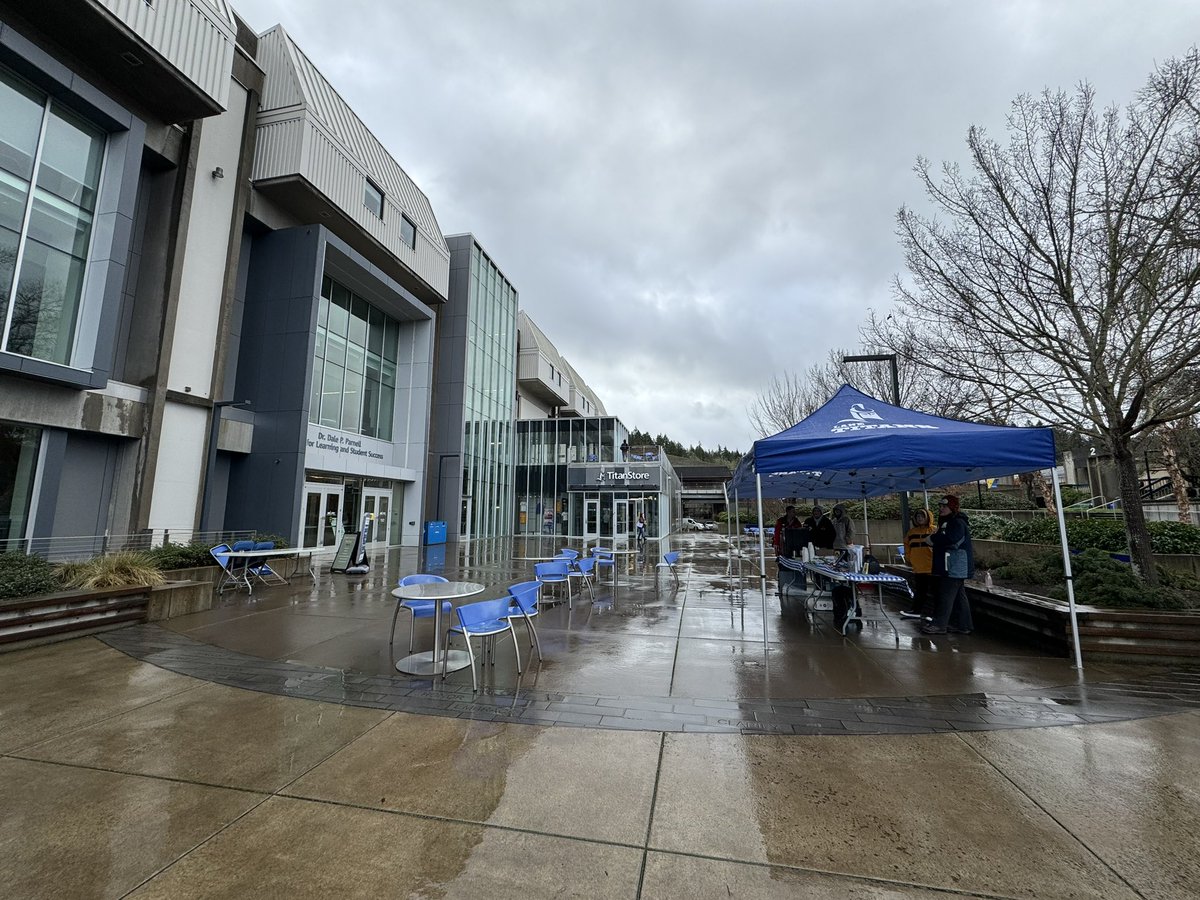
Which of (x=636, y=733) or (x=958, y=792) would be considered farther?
(x=636, y=733)

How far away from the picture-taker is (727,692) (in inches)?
191

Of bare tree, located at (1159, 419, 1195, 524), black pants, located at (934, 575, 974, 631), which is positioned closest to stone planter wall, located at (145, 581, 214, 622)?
black pants, located at (934, 575, 974, 631)

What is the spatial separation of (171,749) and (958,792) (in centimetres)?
507

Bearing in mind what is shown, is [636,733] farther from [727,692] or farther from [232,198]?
[232,198]

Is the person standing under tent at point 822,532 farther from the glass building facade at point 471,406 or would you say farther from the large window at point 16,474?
the glass building facade at point 471,406

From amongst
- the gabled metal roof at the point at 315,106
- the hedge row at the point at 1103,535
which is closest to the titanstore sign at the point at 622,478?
the hedge row at the point at 1103,535

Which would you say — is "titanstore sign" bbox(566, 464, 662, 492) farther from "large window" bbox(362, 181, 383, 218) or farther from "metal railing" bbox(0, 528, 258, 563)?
"metal railing" bbox(0, 528, 258, 563)

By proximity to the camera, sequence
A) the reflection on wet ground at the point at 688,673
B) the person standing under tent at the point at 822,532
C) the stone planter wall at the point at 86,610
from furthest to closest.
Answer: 1. the person standing under tent at the point at 822,532
2. the stone planter wall at the point at 86,610
3. the reflection on wet ground at the point at 688,673

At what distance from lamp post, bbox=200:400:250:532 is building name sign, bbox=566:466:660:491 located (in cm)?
1804

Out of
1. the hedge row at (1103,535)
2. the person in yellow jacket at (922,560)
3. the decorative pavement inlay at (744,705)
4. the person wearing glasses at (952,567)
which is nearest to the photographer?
the decorative pavement inlay at (744,705)

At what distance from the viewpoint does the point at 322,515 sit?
62.6 ft

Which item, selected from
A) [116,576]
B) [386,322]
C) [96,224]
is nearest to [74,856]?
[116,576]

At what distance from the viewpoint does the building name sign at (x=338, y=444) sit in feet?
60.5

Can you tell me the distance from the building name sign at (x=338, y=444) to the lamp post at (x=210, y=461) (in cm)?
328
